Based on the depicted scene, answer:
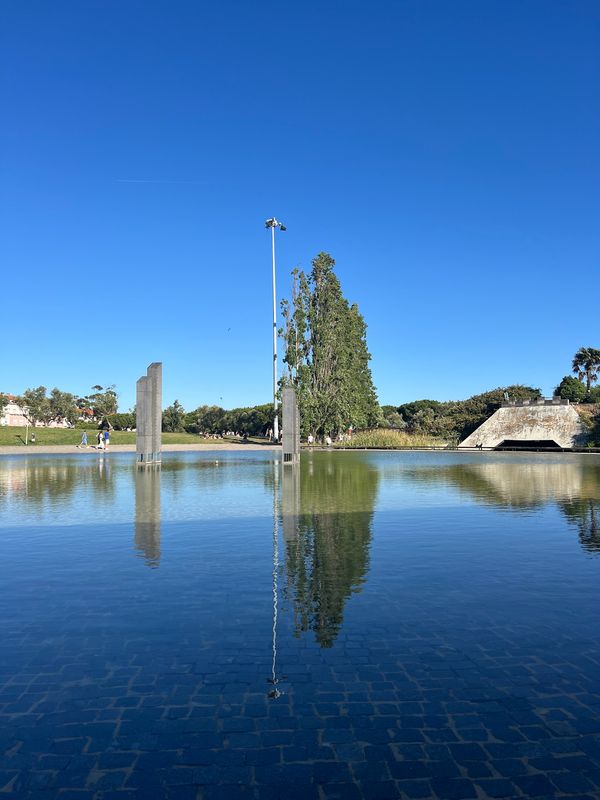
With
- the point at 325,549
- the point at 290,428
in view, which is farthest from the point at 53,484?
the point at 290,428

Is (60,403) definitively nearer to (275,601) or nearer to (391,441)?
(391,441)

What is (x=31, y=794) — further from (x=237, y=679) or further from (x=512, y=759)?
(x=512, y=759)

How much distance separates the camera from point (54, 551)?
851cm

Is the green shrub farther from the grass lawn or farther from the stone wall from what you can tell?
the grass lawn

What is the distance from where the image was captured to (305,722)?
3.62m

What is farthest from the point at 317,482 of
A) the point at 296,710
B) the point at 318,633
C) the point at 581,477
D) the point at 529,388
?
the point at 529,388

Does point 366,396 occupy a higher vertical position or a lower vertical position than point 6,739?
higher

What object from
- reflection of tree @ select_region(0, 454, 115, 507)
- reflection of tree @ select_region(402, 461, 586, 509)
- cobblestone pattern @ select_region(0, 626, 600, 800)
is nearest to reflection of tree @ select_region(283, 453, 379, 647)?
cobblestone pattern @ select_region(0, 626, 600, 800)

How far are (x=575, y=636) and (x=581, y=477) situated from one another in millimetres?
17389

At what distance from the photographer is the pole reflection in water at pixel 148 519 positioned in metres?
8.35

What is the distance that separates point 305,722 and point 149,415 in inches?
952

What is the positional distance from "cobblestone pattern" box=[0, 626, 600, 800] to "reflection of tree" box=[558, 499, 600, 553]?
456cm

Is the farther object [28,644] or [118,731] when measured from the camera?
[28,644]

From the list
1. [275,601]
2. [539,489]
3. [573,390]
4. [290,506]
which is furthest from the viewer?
[573,390]
